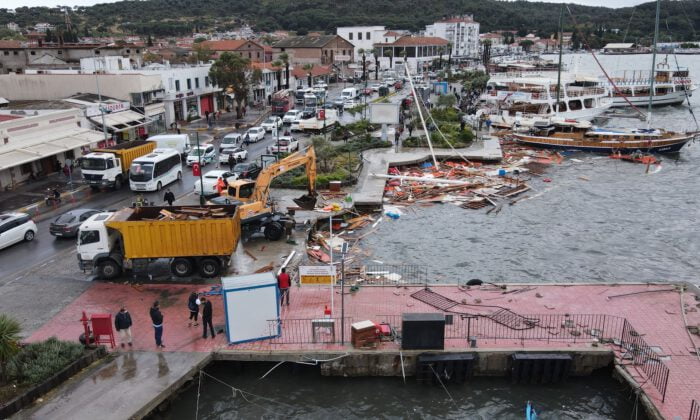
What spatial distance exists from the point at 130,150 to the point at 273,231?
16.1m

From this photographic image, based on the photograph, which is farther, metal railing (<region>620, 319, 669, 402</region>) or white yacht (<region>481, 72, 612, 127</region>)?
white yacht (<region>481, 72, 612, 127</region>)

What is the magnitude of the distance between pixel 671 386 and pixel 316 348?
9.47m

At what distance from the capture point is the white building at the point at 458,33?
179 metres

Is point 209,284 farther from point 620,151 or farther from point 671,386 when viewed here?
point 620,151

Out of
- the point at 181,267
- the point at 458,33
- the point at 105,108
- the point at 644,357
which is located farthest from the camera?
the point at 458,33

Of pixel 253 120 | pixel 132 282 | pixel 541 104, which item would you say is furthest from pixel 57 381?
pixel 541 104

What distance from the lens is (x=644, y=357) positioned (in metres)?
15.7

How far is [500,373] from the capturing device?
16.4 m

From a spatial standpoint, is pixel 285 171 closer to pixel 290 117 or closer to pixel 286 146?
pixel 286 146

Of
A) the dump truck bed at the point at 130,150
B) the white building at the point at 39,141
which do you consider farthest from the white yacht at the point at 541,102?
the white building at the point at 39,141

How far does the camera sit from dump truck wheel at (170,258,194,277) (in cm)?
2127

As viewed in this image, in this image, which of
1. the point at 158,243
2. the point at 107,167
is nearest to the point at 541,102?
the point at 107,167

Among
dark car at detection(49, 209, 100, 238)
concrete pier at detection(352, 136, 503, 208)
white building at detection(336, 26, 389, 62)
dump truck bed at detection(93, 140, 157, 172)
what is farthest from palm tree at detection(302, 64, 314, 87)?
dark car at detection(49, 209, 100, 238)

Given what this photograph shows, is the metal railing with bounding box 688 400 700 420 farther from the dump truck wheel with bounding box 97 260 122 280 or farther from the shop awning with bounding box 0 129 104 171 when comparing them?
the shop awning with bounding box 0 129 104 171
